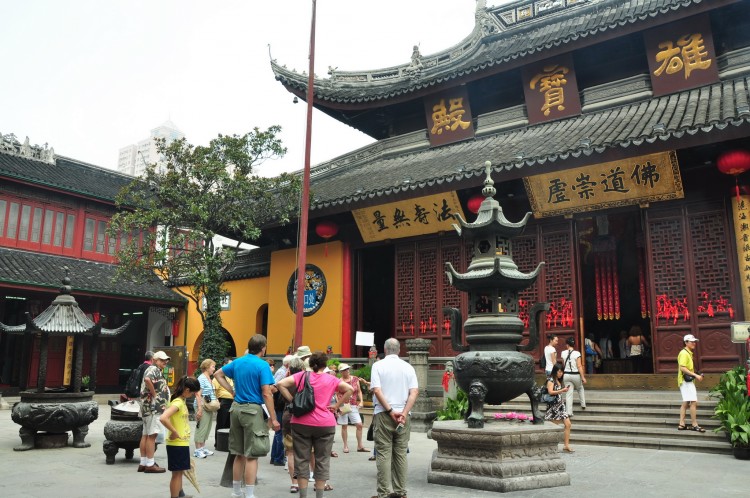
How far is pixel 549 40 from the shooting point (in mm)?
13695

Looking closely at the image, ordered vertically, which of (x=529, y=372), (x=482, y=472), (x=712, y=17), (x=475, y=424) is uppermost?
(x=712, y=17)

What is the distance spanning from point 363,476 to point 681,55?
10964mm

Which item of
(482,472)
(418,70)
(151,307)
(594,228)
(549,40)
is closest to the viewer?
(482,472)

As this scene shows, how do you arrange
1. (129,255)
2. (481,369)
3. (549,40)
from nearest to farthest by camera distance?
(481,369), (549,40), (129,255)

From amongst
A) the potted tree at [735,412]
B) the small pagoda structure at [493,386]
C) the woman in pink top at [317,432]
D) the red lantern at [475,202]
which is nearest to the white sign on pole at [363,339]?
the red lantern at [475,202]

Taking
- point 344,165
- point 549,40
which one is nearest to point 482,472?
point 549,40

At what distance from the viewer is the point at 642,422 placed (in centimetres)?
916

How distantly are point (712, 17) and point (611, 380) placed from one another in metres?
7.66

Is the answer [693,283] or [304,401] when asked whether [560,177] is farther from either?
[304,401]

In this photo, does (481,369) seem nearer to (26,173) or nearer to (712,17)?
(712,17)

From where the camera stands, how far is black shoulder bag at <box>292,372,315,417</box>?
5301mm

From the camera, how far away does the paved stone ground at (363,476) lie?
580 cm

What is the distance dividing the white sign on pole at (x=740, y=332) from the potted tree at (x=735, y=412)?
460 millimetres

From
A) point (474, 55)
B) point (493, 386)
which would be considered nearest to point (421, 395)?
point (493, 386)
